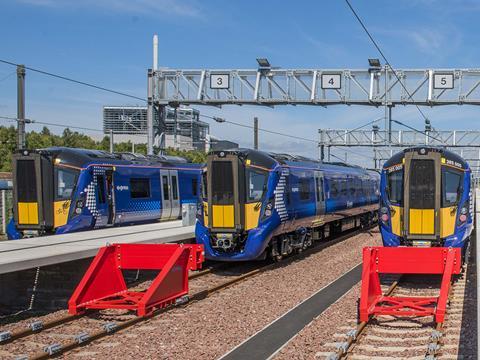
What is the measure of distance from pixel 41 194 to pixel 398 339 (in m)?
11.3

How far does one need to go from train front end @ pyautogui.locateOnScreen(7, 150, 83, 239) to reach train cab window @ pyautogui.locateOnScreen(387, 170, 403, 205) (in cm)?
835

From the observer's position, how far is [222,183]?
14492 millimetres

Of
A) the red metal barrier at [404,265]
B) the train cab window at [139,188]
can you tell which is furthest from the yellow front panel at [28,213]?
the red metal barrier at [404,265]

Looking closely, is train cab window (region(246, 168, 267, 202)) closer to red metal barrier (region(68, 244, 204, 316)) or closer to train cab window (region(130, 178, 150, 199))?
red metal barrier (region(68, 244, 204, 316))

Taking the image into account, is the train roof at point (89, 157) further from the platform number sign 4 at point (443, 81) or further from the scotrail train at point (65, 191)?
the platform number sign 4 at point (443, 81)

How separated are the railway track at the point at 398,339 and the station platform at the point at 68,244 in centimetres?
486

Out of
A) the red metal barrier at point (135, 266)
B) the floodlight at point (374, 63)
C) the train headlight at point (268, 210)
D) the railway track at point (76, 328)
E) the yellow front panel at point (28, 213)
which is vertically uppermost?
the floodlight at point (374, 63)

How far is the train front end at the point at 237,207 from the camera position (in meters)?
14.2

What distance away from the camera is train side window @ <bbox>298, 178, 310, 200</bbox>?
16938 millimetres

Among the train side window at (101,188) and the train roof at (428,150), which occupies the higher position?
the train roof at (428,150)

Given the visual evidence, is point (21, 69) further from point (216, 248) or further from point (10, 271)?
point (10, 271)

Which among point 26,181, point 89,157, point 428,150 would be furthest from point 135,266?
point 26,181

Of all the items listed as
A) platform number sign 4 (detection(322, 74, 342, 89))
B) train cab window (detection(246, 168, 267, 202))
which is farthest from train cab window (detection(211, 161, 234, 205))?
platform number sign 4 (detection(322, 74, 342, 89))

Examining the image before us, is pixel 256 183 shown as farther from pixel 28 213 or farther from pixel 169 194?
pixel 169 194
